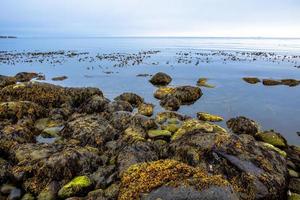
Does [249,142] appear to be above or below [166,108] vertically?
above

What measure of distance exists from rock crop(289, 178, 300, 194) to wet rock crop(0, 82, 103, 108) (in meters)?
15.2

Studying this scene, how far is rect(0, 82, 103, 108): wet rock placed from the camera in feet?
72.8

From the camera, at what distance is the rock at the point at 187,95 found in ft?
83.5

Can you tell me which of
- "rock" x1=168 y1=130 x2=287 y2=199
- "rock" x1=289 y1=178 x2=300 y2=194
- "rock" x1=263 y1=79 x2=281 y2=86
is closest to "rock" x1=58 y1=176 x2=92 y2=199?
"rock" x1=168 y1=130 x2=287 y2=199

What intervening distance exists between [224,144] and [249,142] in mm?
1269

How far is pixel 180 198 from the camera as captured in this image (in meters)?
7.55

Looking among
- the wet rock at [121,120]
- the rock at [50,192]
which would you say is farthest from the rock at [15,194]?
the wet rock at [121,120]

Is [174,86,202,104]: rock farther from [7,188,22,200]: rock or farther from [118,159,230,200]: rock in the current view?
[118,159,230,200]: rock

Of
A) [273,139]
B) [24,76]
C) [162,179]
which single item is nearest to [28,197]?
[162,179]

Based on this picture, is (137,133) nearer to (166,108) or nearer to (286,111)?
(166,108)

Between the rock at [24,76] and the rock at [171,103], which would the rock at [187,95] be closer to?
the rock at [171,103]

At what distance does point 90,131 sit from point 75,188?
4.95 meters

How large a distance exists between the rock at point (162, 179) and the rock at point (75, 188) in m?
2.12

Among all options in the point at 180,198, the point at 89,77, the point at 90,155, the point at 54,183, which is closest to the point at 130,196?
the point at 180,198
